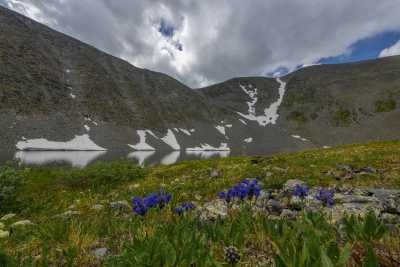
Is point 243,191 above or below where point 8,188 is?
above

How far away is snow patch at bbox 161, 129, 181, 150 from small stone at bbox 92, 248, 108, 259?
112 m

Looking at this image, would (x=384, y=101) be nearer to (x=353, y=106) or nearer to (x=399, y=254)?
(x=353, y=106)

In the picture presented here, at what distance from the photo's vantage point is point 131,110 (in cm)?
12875

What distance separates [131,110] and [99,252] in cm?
13039

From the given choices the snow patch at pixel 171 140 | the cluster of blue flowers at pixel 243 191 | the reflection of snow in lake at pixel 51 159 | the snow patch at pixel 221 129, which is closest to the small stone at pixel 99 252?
the cluster of blue flowers at pixel 243 191

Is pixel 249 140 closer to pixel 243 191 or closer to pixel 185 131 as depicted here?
pixel 185 131

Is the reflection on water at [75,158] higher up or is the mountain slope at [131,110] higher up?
the mountain slope at [131,110]

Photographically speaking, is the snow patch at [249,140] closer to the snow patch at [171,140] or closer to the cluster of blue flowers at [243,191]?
the snow patch at [171,140]

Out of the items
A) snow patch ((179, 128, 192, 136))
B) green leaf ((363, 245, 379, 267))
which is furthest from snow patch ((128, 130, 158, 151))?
green leaf ((363, 245, 379, 267))

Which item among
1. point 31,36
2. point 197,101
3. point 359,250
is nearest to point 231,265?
point 359,250

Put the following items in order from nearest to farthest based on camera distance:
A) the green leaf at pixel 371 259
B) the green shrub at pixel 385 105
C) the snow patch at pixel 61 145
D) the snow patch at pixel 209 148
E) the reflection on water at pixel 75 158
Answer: the green leaf at pixel 371 259 < the reflection on water at pixel 75 158 < the snow patch at pixel 61 145 < the snow patch at pixel 209 148 < the green shrub at pixel 385 105

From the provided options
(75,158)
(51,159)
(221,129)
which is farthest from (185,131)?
(51,159)

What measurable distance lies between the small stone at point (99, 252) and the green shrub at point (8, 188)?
7.34 meters

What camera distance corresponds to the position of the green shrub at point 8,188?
8.81 metres
